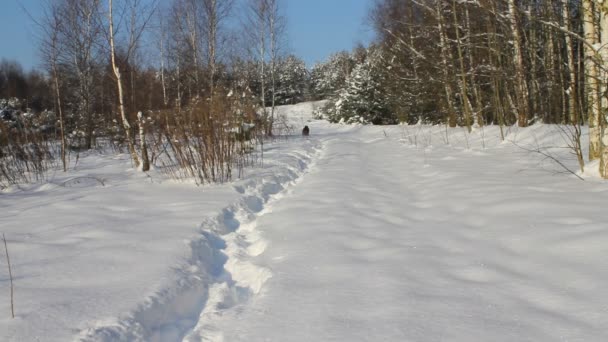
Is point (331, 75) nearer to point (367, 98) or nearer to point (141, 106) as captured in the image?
point (367, 98)

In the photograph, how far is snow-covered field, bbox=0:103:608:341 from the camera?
154 centimetres

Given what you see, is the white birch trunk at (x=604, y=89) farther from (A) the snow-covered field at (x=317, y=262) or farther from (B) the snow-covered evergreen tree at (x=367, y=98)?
(B) the snow-covered evergreen tree at (x=367, y=98)

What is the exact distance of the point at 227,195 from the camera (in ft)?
13.2

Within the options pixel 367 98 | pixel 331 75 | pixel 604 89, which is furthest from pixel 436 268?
pixel 331 75

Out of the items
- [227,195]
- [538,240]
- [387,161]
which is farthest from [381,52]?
[538,240]

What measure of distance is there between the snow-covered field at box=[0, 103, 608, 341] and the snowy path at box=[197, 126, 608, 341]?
0.01m

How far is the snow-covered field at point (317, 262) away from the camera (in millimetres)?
1538

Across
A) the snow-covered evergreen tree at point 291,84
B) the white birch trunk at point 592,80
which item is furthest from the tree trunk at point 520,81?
the snow-covered evergreen tree at point 291,84

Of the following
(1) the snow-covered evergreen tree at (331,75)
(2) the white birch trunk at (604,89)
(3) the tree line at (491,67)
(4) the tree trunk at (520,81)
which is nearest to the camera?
(2) the white birch trunk at (604,89)

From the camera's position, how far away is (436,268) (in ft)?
6.74

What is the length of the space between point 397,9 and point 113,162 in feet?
42.4

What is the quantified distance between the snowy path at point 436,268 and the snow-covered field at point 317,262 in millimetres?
10

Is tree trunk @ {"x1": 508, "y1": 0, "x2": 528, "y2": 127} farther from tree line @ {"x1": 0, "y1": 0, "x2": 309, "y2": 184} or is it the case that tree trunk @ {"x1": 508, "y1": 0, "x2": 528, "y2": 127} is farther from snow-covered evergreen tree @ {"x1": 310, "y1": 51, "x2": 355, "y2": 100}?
snow-covered evergreen tree @ {"x1": 310, "y1": 51, "x2": 355, "y2": 100}

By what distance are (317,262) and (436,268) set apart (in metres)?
0.68
